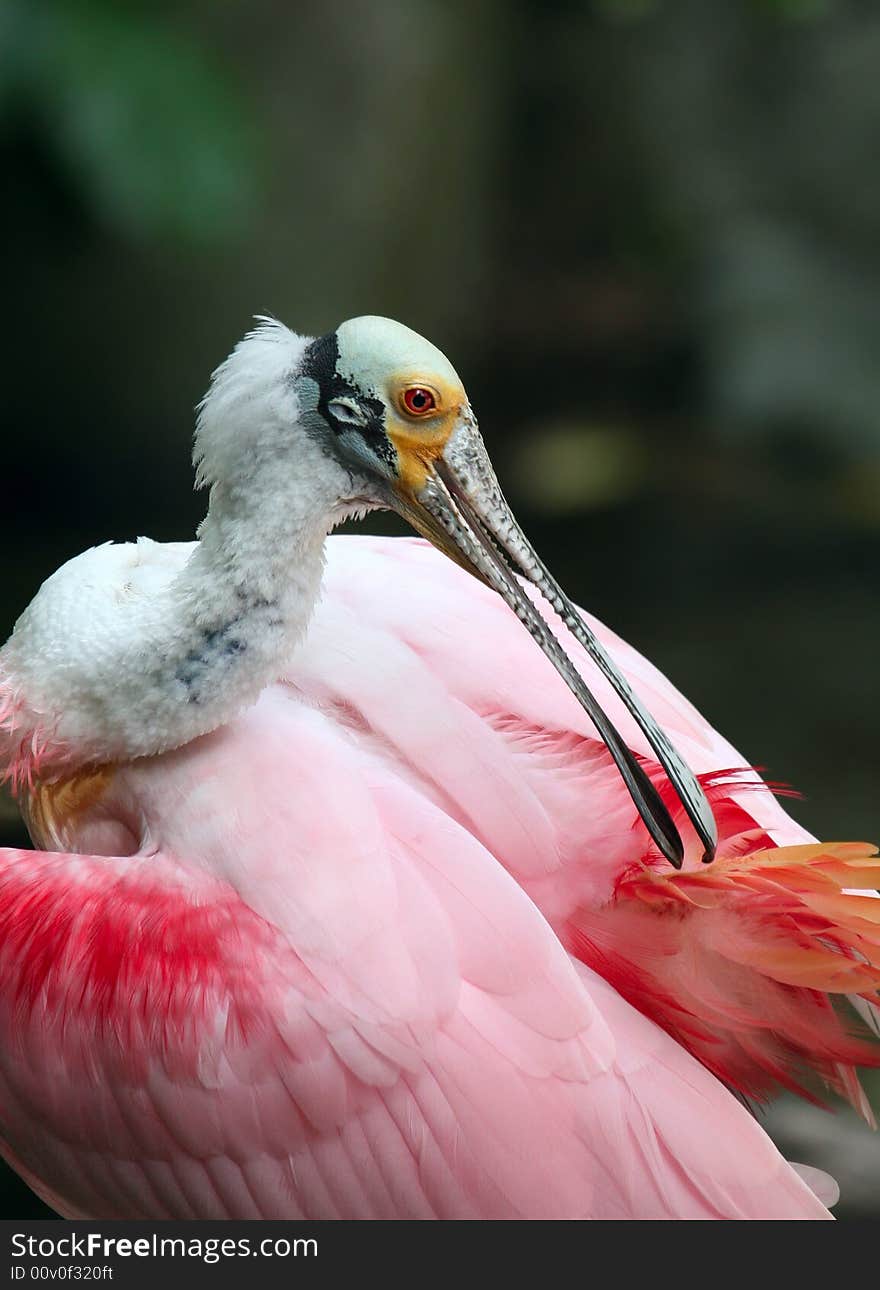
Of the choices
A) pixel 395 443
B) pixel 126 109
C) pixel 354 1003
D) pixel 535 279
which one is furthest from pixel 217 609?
pixel 535 279

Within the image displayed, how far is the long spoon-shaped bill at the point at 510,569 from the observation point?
1.66 m

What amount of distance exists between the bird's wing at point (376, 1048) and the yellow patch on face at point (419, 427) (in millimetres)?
305

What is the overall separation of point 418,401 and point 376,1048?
0.60 metres

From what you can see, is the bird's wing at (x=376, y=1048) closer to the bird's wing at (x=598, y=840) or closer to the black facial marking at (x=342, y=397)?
the bird's wing at (x=598, y=840)

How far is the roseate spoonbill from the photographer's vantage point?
5.25 ft

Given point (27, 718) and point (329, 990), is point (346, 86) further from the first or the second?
point (329, 990)

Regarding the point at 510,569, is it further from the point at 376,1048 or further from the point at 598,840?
the point at 376,1048

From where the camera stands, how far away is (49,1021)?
5.59 feet

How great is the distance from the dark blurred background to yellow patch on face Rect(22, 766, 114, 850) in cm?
180

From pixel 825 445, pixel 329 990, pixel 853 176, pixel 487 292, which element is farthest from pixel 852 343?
pixel 329 990

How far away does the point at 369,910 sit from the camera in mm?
1613

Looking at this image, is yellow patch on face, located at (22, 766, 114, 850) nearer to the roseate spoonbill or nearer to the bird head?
the roseate spoonbill

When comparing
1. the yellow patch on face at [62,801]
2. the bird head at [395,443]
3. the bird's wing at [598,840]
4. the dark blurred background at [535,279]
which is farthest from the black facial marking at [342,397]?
the dark blurred background at [535,279]

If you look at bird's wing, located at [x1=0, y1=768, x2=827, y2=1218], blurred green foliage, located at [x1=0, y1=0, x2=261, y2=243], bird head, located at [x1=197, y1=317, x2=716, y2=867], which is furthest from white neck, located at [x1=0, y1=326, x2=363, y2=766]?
blurred green foliage, located at [x1=0, y1=0, x2=261, y2=243]
